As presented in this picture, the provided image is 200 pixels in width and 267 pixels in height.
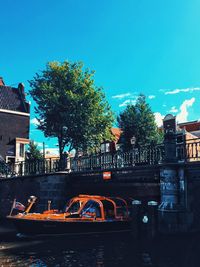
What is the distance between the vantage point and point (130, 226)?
18.8 meters

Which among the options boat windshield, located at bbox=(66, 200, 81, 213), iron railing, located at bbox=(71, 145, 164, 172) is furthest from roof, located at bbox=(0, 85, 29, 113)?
boat windshield, located at bbox=(66, 200, 81, 213)

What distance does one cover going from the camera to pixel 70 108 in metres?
32.0

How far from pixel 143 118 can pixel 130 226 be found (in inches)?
756

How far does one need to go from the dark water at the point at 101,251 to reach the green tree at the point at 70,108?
16.0 metres

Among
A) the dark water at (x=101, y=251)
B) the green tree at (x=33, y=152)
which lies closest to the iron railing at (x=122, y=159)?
the dark water at (x=101, y=251)

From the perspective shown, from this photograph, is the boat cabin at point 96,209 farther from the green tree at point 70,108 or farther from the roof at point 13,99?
the roof at point 13,99

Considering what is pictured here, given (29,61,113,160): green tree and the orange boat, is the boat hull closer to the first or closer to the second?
the orange boat

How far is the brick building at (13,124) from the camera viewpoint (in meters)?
39.2

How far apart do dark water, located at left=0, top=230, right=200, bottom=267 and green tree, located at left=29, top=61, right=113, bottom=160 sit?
52.5ft

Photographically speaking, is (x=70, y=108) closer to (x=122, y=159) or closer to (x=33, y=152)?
(x=122, y=159)

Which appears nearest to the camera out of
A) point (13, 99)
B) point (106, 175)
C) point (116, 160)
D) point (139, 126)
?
point (106, 175)

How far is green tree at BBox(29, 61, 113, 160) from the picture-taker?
3206 cm

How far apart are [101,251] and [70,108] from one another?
1960cm

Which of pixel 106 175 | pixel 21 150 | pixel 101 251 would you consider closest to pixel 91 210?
pixel 106 175
